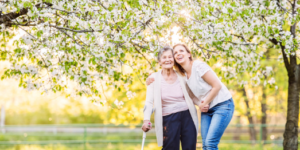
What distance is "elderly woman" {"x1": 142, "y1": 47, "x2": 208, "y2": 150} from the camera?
4.04 m

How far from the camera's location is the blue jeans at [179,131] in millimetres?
4031

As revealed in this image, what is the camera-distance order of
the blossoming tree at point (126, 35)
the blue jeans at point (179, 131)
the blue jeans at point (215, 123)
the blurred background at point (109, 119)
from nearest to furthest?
the blue jeans at point (215, 123) < the blue jeans at point (179, 131) < the blossoming tree at point (126, 35) < the blurred background at point (109, 119)

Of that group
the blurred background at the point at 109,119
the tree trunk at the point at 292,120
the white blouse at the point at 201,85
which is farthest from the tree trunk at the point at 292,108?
the white blouse at the point at 201,85

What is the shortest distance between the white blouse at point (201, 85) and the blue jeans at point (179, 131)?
0.29 metres

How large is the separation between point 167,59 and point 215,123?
3.22 ft

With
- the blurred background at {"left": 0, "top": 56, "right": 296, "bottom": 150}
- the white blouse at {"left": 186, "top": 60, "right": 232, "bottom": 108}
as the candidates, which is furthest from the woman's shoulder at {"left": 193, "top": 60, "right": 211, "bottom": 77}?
the blurred background at {"left": 0, "top": 56, "right": 296, "bottom": 150}

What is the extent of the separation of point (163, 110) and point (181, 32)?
210 cm

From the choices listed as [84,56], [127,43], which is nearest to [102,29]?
[127,43]

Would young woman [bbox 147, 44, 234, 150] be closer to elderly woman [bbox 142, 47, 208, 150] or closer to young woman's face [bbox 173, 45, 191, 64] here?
young woman's face [bbox 173, 45, 191, 64]

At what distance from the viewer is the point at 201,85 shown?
13.3 feet

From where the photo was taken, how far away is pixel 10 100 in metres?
24.6

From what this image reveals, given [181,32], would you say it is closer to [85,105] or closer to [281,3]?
[281,3]

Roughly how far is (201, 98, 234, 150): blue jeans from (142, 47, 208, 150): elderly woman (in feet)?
0.50

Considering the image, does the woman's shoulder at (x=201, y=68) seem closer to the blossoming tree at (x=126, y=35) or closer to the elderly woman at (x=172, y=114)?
the elderly woman at (x=172, y=114)
